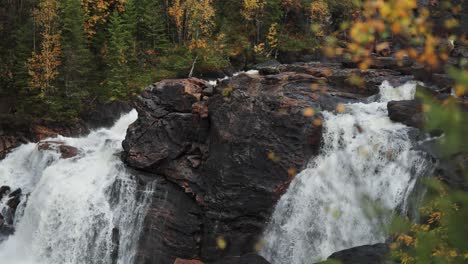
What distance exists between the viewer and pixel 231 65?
113 ft

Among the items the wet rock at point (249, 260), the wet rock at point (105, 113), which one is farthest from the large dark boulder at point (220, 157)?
the wet rock at point (105, 113)

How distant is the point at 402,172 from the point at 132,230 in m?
10.7

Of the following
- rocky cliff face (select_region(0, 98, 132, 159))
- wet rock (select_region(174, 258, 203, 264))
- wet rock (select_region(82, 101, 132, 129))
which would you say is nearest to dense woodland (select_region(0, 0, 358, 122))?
rocky cliff face (select_region(0, 98, 132, 159))

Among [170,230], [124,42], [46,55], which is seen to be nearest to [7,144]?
[46,55]

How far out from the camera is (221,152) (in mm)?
16547

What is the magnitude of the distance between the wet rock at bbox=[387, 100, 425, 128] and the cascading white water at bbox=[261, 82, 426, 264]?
0.98 feet

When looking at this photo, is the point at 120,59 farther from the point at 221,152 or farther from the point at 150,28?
the point at 221,152

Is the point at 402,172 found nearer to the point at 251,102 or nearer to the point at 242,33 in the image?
the point at 251,102

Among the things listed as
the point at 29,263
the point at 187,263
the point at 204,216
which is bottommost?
the point at 29,263

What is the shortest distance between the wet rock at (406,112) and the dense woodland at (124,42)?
16.9 m

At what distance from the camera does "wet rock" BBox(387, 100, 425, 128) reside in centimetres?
1438

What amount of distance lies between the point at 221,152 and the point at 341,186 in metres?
4.98

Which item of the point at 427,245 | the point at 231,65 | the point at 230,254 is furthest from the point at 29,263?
the point at 231,65

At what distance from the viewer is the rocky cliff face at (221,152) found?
1562 centimetres
